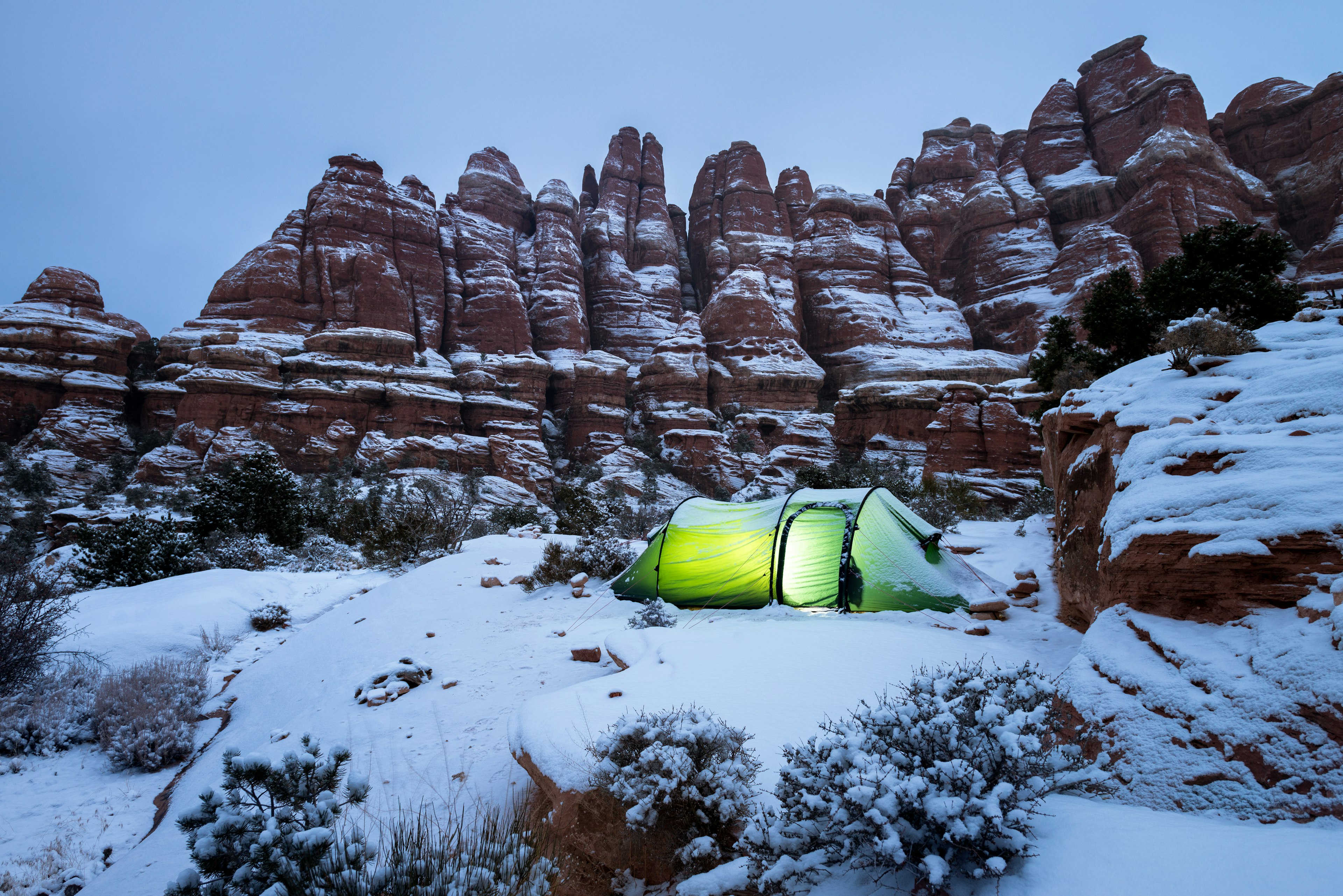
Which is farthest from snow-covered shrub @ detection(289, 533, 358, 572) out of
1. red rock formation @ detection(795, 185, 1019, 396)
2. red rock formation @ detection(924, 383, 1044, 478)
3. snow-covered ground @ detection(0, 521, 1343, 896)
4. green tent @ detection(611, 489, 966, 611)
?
red rock formation @ detection(795, 185, 1019, 396)

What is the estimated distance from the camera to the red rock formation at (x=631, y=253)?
2009 inches

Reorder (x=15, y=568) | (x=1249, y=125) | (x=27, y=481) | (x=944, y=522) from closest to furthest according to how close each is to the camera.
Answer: (x=15, y=568) → (x=944, y=522) → (x=27, y=481) → (x=1249, y=125)

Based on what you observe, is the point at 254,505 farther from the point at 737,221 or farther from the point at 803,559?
the point at 737,221

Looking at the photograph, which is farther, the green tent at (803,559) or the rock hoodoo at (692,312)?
Result: the rock hoodoo at (692,312)

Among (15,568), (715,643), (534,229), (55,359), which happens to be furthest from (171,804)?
(534,229)

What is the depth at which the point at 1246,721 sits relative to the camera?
8.21 ft

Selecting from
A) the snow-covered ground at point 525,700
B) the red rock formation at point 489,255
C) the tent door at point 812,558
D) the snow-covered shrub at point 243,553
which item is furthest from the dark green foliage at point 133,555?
the red rock formation at point 489,255

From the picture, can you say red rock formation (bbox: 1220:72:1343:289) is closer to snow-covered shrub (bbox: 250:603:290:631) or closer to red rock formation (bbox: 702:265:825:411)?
red rock formation (bbox: 702:265:825:411)

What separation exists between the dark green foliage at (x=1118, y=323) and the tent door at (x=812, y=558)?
1134 cm

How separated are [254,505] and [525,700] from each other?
45.4ft

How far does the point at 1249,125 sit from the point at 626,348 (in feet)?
179

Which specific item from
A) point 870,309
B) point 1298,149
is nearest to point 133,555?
point 870,309

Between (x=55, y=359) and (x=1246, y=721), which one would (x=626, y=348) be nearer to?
(x=55, y=359)

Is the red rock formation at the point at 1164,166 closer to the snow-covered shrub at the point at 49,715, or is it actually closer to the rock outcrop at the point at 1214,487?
the rock outcrop at the point at 1214,487
